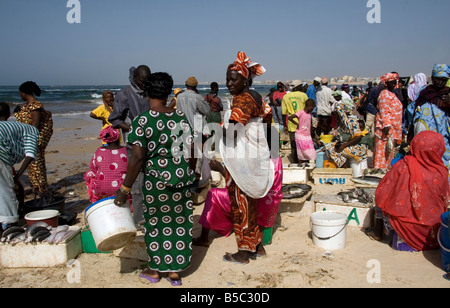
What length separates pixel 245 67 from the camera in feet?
11.9

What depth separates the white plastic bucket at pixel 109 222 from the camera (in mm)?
3201

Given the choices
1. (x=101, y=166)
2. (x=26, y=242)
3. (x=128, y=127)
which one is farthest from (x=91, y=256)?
(x=128, y=127)

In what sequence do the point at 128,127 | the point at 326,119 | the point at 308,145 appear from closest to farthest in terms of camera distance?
the point at 128,127
the point at 308,145
the point at 326,119

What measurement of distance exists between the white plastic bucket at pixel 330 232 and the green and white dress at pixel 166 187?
1.55m

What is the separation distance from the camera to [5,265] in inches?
153

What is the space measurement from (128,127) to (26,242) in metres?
1.69

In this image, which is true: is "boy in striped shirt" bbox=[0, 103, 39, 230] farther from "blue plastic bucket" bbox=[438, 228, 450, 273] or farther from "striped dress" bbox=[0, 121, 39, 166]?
"blue plastic bucket" bbox=[438, 228, 450, 273]

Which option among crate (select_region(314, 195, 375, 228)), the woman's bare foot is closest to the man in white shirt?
crate (select_region(314, 195, 375, 228))

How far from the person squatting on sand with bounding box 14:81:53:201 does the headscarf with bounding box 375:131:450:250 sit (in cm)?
469

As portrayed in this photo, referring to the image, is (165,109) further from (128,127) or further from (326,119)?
(326,119)

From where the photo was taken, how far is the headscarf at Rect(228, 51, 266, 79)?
3590 millimetres

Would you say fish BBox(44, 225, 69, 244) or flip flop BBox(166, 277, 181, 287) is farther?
fish BBox(44, 225, 69, 244)

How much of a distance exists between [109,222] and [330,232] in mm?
2366
